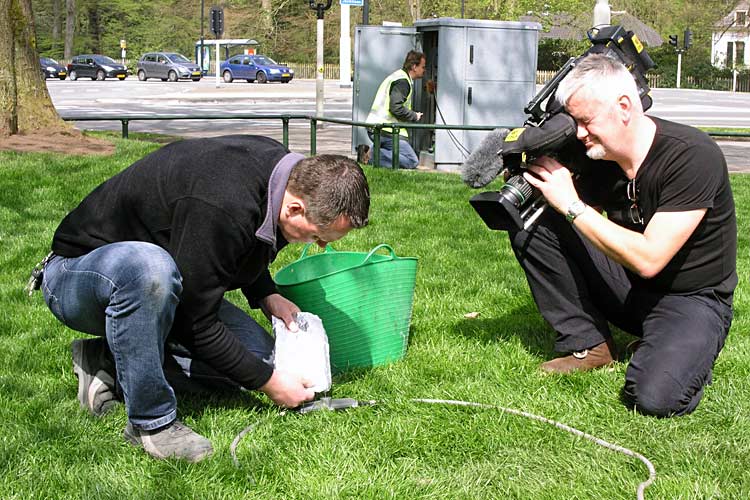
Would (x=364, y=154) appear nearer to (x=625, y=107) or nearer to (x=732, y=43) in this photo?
(x=625, y=107)

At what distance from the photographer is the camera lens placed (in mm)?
3783

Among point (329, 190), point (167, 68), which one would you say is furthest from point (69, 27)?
point (329, 190)

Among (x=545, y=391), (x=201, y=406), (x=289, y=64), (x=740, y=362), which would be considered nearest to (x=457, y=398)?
(x=545, y=391)

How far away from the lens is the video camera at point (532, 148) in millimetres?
3719

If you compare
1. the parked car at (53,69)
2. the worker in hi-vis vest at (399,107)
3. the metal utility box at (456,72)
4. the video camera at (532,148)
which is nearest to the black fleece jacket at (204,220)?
the video camera at (532,148)

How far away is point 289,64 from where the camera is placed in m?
64.6

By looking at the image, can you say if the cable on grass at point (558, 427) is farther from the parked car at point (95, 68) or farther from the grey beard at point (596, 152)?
the parked car at point (95, 68)

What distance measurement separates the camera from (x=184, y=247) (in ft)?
10.4

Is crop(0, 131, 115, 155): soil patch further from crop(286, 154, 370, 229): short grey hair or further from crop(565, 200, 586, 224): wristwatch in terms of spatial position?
crop(286, 154, 370, 229): short grey hair

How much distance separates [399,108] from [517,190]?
767 centimetres

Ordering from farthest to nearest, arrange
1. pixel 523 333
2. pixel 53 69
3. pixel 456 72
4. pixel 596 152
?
pixel 53 69
pixel 456 72
pixel 523 333
pixel 596 152

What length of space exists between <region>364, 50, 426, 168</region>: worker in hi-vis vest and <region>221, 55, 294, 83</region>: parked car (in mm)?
38603

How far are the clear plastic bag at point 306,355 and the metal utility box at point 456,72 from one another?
8860 mm

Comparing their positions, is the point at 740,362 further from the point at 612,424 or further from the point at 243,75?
the point at 243,75
